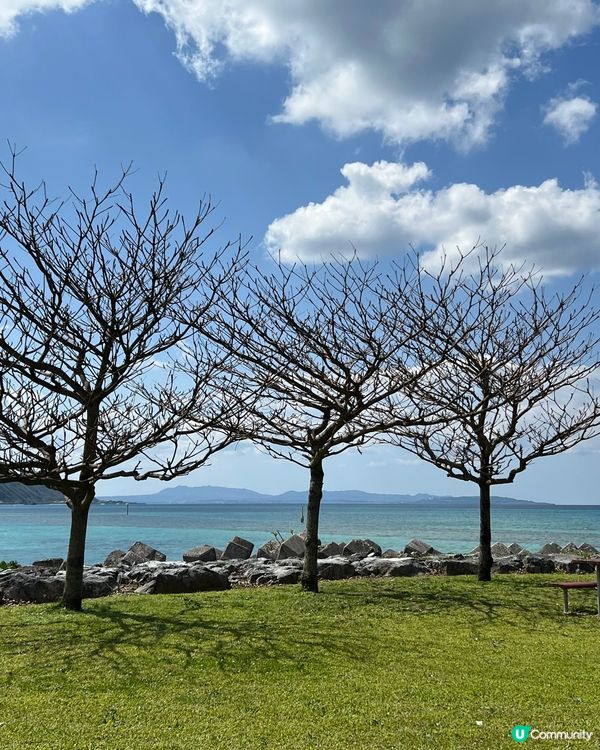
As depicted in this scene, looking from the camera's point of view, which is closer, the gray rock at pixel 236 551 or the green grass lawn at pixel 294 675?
the green grass lawn at pixel 294 675

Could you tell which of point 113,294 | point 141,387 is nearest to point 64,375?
point 113,294

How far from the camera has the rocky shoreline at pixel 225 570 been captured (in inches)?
451

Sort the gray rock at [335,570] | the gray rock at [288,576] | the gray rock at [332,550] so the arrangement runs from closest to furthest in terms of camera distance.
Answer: the gray rock at [288,576] → the gray rock at [335,570] → the gray rock at [332,550]

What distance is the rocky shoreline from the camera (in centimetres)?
1146

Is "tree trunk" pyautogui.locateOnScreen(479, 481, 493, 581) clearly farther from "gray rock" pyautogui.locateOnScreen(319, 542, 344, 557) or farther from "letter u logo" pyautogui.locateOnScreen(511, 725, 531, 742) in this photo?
"letter u logo" pyautogui.locateOnScreen(511, 725, 531, 742)

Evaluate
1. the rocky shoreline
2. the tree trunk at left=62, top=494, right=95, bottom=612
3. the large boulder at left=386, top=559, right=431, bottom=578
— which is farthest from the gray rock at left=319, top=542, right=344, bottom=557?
the tree trunk at left=62, top=494, right=95, bottom=612

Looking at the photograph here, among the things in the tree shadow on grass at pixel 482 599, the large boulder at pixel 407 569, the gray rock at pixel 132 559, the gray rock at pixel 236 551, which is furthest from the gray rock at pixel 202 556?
the tree shadow on grass at pixel 482 599

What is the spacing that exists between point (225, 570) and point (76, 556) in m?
6.10

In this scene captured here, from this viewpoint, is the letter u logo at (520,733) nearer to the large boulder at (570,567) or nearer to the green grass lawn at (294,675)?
the green grass lawn at (294,675)

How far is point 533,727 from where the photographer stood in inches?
175

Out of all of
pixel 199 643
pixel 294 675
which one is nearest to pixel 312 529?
pixel 199 643

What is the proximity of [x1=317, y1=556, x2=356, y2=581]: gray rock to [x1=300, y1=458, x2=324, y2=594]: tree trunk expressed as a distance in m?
2.50

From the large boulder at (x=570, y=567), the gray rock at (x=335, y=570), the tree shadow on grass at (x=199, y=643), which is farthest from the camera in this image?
the large boulder at (x=570, y=567)

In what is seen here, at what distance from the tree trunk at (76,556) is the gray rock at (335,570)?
5.81 metres
